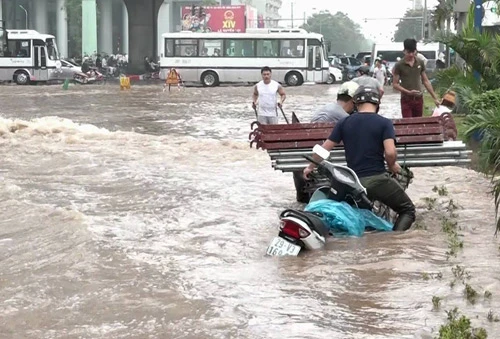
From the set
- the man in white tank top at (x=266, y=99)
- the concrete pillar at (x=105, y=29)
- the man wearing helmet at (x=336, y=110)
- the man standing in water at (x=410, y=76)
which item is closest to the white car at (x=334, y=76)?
the man in white tank top at (x=266, y=99)

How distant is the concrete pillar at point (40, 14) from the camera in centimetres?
8600

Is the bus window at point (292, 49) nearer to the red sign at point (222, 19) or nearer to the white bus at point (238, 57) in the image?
the white bus at point (238, 57)

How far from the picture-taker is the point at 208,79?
47188mm

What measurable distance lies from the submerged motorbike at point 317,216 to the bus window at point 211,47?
38818mm

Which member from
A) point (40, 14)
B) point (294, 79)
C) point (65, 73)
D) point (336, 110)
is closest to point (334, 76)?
point (294, 79)

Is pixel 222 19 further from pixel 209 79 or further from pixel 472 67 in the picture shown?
pixel 472 67

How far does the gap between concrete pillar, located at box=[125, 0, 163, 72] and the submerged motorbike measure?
177 feet

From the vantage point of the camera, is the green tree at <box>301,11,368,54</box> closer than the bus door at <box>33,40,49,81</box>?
No

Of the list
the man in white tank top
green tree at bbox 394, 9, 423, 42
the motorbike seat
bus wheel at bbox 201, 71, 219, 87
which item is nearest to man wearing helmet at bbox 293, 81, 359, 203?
the motorbike seat

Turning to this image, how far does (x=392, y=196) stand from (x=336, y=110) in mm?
1937

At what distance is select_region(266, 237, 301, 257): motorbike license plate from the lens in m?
8.23

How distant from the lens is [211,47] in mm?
47281

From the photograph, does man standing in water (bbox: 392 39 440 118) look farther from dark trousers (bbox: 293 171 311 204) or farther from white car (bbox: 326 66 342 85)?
white car (bbox: 326 66 342 85)

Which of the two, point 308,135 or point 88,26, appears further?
point 88,26
